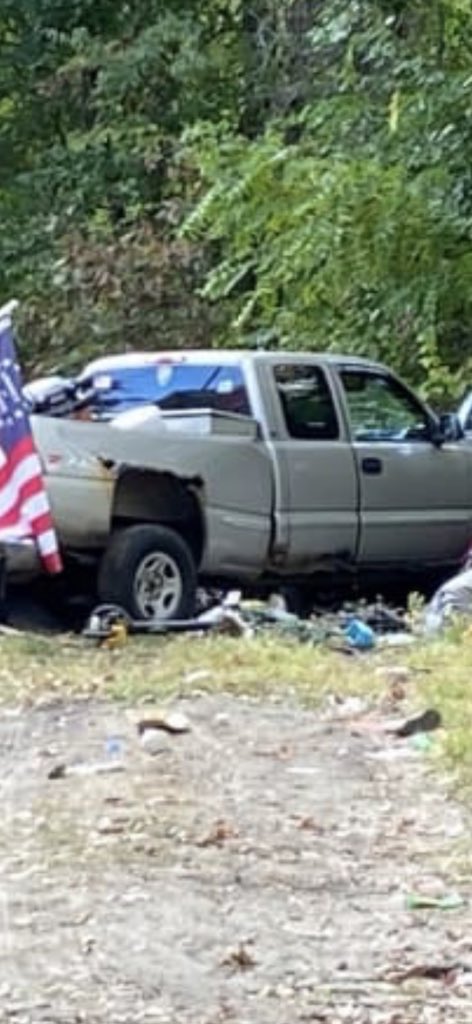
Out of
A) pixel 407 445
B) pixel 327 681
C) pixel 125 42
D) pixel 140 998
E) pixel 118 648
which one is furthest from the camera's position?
pixel 125 42

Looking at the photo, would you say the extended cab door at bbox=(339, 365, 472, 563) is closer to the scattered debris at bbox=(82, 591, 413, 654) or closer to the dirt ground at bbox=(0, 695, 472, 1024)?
the scattered debris at bbox=(82, 591, 413, 654)

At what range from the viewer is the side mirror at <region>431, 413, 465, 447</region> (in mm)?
14305

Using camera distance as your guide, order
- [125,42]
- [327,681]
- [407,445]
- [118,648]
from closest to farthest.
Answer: [327,681] < [118,648] < [407,445] < [125,42]

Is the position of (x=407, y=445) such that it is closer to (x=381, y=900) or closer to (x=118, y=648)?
(x=118, y=648)

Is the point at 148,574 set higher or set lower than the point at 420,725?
lower

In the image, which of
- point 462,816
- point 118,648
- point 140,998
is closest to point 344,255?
point 118,648

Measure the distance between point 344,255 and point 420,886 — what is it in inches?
515

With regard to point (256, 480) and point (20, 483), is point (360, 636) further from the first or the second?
point (20, 483)

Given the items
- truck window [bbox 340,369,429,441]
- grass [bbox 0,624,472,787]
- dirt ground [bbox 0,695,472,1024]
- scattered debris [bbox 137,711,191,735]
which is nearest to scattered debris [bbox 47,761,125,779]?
dirt ground [bbox 0,695,472,1024]

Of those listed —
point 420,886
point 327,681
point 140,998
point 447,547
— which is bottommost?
point 447,547

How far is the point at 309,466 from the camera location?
1343cm

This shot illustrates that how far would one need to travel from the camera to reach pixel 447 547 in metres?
14.5

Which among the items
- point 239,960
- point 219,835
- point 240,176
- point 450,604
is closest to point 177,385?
point 450,604

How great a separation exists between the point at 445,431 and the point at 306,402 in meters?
1.23
